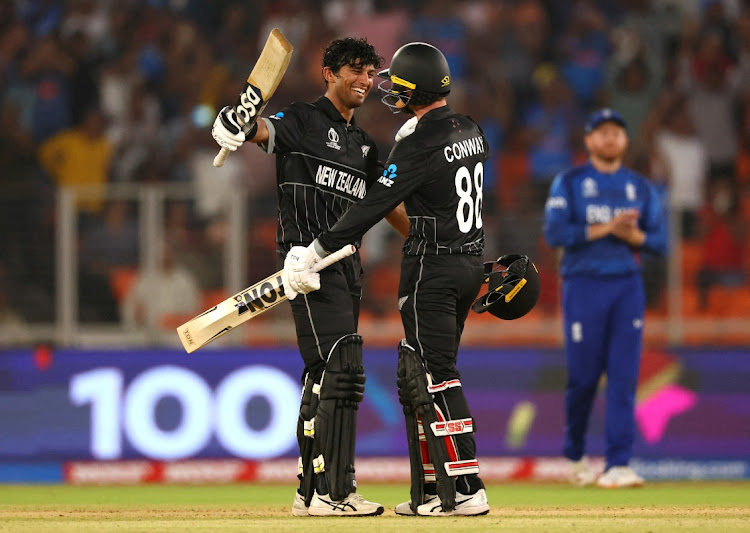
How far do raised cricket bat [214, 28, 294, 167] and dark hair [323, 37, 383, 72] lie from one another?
1.27 feet

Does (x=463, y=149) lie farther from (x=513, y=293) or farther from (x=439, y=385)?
(x=439, y=385)

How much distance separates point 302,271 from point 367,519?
129 centimetres

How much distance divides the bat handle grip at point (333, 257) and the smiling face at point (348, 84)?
0.92 m

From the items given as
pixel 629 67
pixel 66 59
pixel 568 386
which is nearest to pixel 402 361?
pixel 568 386

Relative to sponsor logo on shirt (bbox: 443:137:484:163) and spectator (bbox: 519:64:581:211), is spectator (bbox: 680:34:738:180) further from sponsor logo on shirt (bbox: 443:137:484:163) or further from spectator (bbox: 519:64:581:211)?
sponsor logo on shirt (bbox: 443:137:484:163)

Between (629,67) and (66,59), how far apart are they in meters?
6.39

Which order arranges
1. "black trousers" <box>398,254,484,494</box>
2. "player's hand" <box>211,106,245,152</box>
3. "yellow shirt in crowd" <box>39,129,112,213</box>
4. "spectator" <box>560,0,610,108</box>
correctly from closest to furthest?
"player's hand" <box>211,106,245,152</box> < "black trousers" <box>398,254,484,494</box> < "yellow shirt in crowd" <box>39,129,112,213</box> < "spectator" <box>560,0,610,108</box>

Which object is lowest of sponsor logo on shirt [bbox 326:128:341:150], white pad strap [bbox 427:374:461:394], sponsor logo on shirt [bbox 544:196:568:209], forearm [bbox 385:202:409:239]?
white pad strap [bbox 427:374:461:394]

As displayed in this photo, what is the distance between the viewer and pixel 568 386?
9.16 metres

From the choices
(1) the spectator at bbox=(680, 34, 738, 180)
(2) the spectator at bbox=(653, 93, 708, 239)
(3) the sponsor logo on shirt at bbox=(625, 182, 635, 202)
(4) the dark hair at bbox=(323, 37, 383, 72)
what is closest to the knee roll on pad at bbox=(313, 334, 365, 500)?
(4) the dark hair at bbox=(323, 37, 383, 72)

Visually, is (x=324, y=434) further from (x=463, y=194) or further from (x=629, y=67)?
(x=629, y=67)

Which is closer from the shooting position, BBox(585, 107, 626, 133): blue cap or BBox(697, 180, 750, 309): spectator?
BBox(585, 107, 626, 133): blue cap

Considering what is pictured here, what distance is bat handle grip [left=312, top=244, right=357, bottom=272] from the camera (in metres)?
6.63

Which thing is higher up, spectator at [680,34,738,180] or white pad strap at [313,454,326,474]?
spectator at [680,34,738,180]
